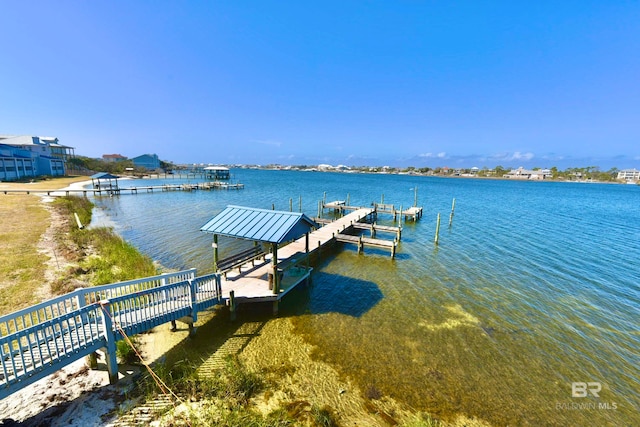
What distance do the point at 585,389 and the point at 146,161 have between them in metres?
137

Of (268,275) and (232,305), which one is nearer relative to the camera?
(232,305)

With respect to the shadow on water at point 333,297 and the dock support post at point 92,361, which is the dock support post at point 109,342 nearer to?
the dock support post at point 92,361

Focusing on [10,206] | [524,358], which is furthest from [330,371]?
[10,206]

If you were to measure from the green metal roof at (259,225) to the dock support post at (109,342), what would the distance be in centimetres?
438

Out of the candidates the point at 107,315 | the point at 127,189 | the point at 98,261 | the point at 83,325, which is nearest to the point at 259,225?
the point at 107,315

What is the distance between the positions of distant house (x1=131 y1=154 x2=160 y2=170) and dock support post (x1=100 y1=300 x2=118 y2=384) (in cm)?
12642

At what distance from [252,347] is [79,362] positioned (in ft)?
15.4

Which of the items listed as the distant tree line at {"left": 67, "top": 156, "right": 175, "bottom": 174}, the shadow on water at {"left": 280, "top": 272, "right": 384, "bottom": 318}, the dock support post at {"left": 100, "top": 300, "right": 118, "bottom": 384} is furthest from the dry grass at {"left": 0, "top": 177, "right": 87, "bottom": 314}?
the distant tree line at {"left": 67, "top": 156, "right": 175, "bottom": 174}

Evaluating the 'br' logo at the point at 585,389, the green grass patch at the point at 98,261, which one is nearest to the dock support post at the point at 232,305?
the green grass patch at the point at 98,261

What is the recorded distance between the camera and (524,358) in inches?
374

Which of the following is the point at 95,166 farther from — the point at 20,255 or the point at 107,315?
the point at 107,315

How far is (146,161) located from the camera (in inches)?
4547

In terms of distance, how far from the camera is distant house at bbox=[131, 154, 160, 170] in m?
114

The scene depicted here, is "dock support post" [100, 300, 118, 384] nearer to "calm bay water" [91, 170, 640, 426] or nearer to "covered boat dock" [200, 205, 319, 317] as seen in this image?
"covered boat dock" [200, 205, 319, 317]
